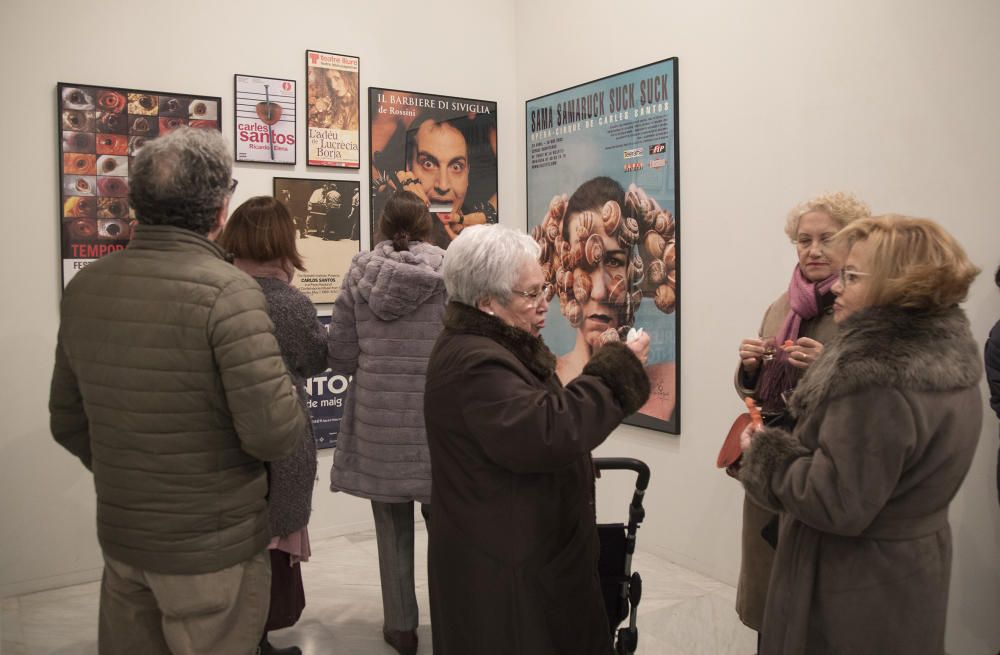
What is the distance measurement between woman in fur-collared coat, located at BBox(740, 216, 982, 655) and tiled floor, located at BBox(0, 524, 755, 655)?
61.9 inches

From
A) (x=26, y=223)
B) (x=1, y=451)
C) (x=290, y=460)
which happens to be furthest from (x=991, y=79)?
(x=1, y=451)

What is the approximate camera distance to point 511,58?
5.34 metres

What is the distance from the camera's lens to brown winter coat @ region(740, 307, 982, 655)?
174 cm

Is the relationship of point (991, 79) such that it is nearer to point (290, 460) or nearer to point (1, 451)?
point (290, 460)

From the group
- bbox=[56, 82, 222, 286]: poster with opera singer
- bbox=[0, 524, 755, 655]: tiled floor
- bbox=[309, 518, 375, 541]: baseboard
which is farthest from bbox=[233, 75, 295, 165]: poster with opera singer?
bbox=[0, 524, 755, 655]: tiled floor

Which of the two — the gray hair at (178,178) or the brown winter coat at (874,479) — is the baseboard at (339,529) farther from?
the brown winter coat at (874,479)

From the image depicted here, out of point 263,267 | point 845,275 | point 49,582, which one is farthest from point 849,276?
point 49,582

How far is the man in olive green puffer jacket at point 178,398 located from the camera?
6.21 ft

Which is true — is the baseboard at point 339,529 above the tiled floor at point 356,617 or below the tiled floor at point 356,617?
above

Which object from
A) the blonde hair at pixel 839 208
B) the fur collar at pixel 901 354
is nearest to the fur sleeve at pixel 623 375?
the fur collar at pixel 901 354

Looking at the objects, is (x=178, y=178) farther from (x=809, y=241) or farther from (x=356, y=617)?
(x=356, y=617)

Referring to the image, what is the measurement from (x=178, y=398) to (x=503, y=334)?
0.74m

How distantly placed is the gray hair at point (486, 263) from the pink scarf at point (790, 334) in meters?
1.11

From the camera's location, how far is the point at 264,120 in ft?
14.7
